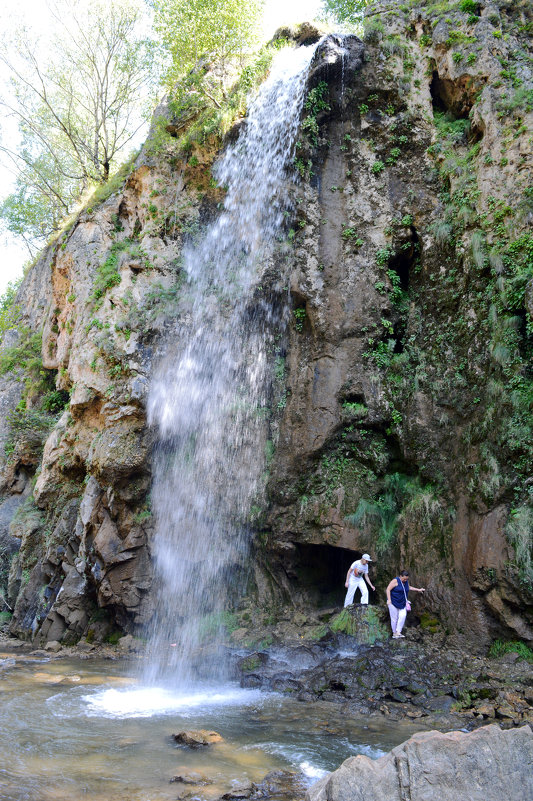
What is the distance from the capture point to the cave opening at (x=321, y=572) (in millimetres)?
13039

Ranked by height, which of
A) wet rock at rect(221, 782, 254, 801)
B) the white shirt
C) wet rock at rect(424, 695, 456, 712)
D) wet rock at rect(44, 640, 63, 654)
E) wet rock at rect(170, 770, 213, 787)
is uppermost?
the white shirt

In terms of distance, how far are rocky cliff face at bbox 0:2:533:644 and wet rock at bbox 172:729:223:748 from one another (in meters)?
5.14

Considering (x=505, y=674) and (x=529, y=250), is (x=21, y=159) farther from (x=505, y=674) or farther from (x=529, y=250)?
(x=505, y=674)

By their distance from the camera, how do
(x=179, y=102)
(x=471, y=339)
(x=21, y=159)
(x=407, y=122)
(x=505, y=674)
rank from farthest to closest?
(x=21, y=159)
(x=179, y=102)
(x=407, y=122)
(x=471, y=339)
(x=505, y=674)

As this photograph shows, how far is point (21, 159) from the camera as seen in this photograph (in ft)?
89.1

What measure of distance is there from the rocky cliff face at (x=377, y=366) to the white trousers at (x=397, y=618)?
0.67 metres

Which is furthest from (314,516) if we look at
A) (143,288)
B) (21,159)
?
(21,159)

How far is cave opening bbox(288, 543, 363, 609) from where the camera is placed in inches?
513

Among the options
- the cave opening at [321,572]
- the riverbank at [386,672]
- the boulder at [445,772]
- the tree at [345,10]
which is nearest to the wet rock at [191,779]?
the boulder at [445,772]

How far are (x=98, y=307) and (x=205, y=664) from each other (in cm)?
1062

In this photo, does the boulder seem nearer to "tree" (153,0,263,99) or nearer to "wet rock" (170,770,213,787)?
"wet rock" (170,770,213,787)

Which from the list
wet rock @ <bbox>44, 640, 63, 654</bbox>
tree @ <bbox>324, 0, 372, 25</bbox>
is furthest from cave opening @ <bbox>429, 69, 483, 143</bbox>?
wet rock @ <bbox>44, 640, 63, 654</bbox>

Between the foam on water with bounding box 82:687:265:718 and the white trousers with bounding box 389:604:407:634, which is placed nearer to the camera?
the foam on water with bounding box 82:687:265:718

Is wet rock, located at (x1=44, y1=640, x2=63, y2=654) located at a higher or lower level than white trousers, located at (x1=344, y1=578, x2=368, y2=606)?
lower
